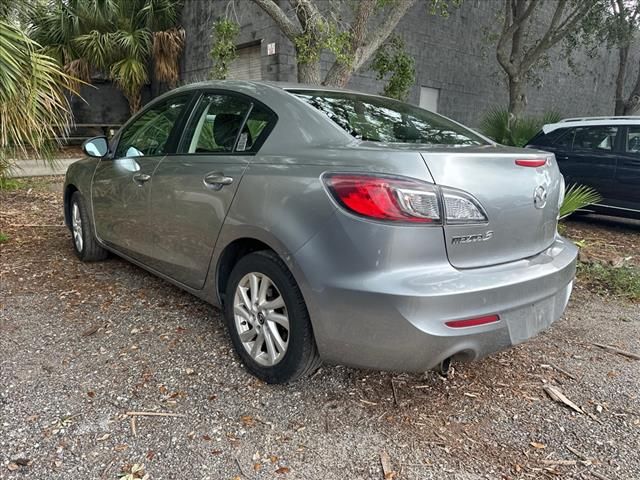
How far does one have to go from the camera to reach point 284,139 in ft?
8.15

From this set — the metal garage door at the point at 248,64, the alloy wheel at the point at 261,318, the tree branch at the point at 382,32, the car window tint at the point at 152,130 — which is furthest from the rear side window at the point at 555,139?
the alloy wheel at the point at 261,318

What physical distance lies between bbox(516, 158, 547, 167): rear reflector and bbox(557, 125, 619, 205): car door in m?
5.01

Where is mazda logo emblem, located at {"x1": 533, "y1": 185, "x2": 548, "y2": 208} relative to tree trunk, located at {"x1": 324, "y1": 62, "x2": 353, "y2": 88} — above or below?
below

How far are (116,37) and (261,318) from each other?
10392 mm

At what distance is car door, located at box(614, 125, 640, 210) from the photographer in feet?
20.9

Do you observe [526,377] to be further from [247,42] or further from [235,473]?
[247,42]

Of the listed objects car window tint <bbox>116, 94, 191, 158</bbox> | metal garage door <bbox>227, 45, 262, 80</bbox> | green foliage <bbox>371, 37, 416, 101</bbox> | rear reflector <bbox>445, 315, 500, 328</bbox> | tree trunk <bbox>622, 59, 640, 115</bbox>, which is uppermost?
metal garage door <bbox>227, 45, 262, 80</bbox>

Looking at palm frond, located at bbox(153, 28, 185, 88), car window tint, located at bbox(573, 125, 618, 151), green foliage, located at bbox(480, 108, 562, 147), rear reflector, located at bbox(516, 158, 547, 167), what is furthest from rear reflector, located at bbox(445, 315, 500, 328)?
palm frond, located at bbox(153, 28, 185, 88)

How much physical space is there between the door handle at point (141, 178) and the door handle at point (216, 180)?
72cm

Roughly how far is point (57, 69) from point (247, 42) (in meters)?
5.47

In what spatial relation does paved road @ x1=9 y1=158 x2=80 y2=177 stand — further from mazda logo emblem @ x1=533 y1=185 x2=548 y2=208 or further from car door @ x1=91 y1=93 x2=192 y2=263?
mazda logo emblem @ x1=533 y1=185 x2=548 y2=208

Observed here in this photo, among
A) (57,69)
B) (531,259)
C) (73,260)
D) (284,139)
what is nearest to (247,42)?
(57,69)

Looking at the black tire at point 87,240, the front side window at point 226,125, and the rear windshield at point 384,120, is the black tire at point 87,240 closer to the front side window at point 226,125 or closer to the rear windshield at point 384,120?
the front side window at point 226,125

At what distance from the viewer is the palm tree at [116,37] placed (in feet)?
34.9
